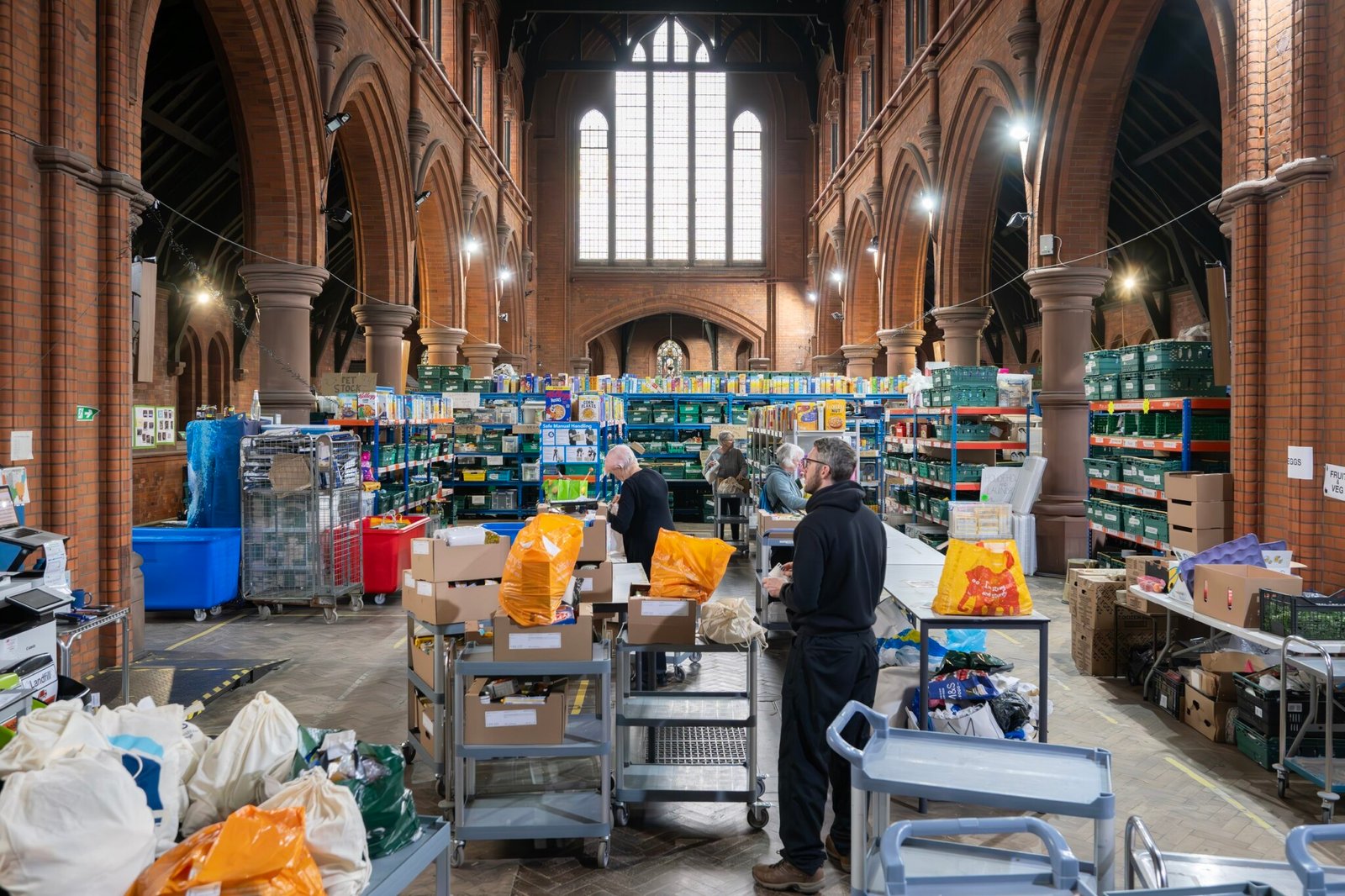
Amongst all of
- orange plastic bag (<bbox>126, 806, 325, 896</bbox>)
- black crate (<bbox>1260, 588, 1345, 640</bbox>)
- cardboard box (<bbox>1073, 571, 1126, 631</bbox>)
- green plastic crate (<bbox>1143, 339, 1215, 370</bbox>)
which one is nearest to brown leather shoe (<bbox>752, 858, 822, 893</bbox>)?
orange plastic bag (<bbox>126, 806, 325, 896</bbox>)

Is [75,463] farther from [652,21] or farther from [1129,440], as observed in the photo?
[652,21]

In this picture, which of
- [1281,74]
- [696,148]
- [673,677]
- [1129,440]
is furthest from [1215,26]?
[696,148]

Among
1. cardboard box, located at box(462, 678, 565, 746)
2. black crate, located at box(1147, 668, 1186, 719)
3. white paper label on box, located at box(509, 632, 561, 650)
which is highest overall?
white paper label on box, located at box(509, 632, 561, 650)

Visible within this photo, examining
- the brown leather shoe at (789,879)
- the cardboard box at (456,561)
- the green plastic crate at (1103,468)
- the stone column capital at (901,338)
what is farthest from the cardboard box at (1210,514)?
the stone column capital at (901,338)

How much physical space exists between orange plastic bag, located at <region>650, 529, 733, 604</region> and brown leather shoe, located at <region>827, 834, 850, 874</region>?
1180mm

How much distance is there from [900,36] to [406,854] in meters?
Result: 18.7

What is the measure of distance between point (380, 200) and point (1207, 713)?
12.3 metres

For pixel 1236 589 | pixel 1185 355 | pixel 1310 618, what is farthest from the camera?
pixel 1185 355

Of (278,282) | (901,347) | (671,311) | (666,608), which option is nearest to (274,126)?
(278,282)

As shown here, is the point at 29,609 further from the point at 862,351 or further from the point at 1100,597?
the point at 862,351

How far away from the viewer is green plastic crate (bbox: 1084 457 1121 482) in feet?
29.0

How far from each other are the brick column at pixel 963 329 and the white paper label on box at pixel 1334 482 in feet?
27.4

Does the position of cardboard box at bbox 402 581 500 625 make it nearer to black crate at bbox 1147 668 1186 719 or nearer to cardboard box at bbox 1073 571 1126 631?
black crate at bbox 1147 668 1186 719

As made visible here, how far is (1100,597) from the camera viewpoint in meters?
6.40
